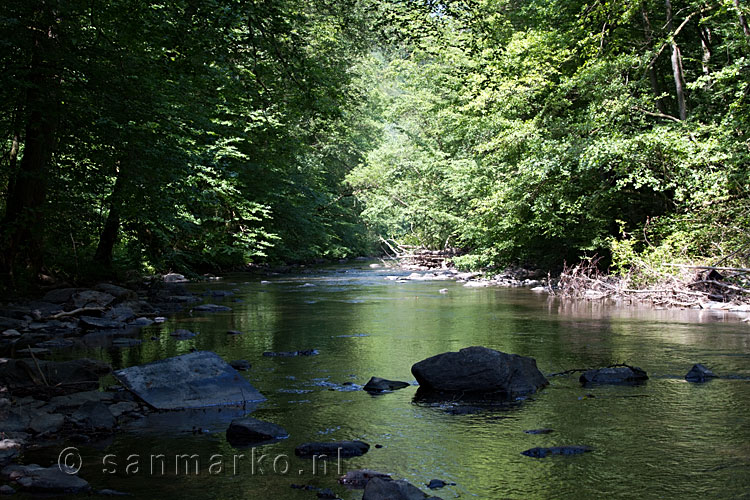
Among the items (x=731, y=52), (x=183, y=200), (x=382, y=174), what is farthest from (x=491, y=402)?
(x=382, y=174)

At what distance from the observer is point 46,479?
4.18 m

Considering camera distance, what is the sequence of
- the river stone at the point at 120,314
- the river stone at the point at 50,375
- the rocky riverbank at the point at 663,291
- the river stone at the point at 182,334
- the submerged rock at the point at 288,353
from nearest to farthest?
1. the river stone at the point at 50,375
2. the submerged rock at the point at 288,353
3. the river stone at the point at 182,334
4. the river stone at the point at 120,314
5. the rocky riverbank at the point at 663,291

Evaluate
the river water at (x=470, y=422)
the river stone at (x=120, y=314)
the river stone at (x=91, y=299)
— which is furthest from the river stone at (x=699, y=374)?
the river stone at (x=91, y=299)

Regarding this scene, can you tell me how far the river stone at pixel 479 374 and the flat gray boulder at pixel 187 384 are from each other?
169 cm

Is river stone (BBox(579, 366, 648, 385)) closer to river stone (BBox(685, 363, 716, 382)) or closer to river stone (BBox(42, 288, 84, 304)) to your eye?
river stone (BBox(685, 363, 716, 382))

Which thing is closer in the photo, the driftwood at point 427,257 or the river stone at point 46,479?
the river stone at point 46,479

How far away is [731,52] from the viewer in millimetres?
16250

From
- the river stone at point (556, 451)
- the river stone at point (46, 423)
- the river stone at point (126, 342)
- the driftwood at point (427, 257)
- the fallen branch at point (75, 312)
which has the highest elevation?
the driftwood at point (427, 257)

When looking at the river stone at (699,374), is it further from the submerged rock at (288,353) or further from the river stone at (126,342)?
the river stone at (126,342)

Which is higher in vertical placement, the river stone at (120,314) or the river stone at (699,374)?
the river stone at (120,314)

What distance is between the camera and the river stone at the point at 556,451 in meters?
4.84

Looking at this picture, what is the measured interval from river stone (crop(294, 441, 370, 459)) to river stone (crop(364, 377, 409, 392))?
194 cm

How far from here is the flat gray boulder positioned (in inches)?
246

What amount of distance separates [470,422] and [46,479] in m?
3.21
